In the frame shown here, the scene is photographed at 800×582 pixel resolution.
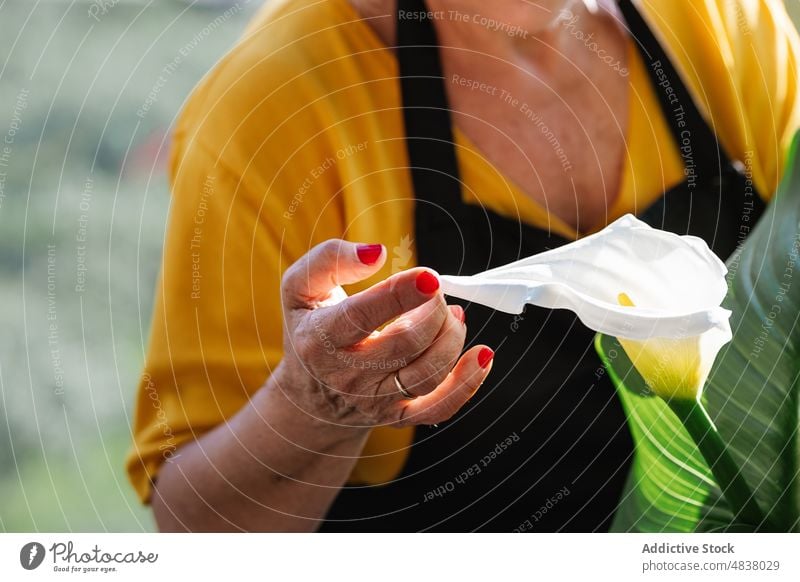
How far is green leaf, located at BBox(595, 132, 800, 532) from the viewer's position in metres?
0.59

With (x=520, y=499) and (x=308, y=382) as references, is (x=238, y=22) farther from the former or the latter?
(x=520, y=499)

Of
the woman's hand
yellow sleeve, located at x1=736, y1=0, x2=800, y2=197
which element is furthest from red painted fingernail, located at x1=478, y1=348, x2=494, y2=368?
yellow sleeve, located at x1=736, y1=0, x2=800, y2=197

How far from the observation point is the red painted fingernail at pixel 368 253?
0.46 meters

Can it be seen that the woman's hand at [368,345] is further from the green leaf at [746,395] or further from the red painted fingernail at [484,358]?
the green leaf at [746,395]

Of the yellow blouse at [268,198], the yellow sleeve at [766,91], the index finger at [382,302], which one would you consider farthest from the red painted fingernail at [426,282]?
the yellow sleeve at [766,91]

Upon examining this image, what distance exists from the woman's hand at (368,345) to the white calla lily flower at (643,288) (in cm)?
4

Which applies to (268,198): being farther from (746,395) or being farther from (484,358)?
(746,395)

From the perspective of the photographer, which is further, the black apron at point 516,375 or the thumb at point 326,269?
the black apron at point 516,375

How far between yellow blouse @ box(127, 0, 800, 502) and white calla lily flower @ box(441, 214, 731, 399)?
4cm

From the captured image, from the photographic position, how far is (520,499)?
0.60 meters

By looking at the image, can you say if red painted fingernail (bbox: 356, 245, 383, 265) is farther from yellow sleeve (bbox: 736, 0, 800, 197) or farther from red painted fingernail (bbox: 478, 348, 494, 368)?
yellow sleeve (bbox: 736, 0, 800, 197)

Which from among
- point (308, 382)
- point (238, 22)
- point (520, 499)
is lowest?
point (520, 499)
